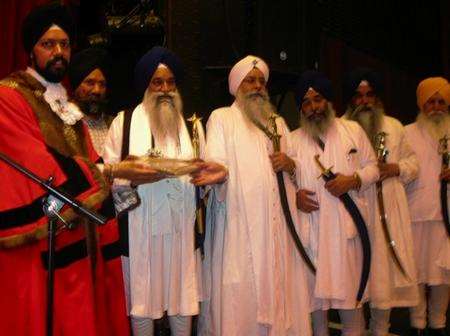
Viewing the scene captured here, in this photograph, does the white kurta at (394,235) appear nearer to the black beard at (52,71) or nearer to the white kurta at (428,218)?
the white kurta at (428,218)

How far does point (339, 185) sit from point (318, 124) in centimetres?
63

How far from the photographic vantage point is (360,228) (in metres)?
4.49

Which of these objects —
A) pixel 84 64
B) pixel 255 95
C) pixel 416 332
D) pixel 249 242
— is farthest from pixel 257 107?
pixel 416 332

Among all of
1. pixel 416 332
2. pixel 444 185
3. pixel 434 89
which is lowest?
pixel 416 332

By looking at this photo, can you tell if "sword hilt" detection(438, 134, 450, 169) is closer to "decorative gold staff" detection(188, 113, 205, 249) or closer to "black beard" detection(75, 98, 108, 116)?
"decorative gold staff" detection(188, 113, 205, 249)

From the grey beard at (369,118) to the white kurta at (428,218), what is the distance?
0.58 m

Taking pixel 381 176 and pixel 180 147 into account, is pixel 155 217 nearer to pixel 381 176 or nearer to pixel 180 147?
pixel 180 147

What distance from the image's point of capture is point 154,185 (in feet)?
12.8

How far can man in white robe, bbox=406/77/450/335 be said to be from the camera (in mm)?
5238

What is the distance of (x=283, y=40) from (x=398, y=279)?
253 cm

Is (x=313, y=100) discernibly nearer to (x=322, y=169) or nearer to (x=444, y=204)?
(x=322, y=169)

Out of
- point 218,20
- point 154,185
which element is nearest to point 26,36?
point 154,185

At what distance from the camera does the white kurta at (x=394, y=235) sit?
471 centimetres

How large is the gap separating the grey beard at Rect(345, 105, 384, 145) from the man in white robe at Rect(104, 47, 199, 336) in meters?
1.93
